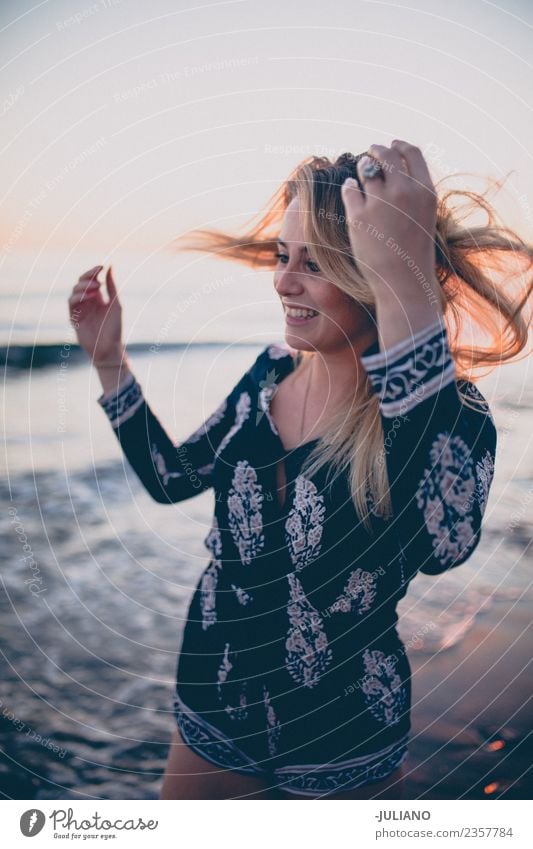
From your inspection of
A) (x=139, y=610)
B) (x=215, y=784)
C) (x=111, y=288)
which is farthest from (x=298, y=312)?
(x=139, y=610)

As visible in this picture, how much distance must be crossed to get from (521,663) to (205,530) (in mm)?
725

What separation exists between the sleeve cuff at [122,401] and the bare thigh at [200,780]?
340 millimetres

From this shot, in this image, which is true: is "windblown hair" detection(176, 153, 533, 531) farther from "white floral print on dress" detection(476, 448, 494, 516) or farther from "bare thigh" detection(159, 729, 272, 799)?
"bare thigh" detection(159, 729, 272, 799)

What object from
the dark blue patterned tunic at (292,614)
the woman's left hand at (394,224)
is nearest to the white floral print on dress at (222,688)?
the dark blue patterned tunic at (292,614)

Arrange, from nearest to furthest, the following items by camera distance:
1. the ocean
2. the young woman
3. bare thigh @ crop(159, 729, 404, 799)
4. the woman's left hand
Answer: the woman's left hand < the young woman < bare thigh @ crop(159, 729, 404, 799) < the ocean

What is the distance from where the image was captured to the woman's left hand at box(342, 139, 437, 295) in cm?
59

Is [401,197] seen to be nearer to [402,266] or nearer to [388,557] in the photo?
[402,266]

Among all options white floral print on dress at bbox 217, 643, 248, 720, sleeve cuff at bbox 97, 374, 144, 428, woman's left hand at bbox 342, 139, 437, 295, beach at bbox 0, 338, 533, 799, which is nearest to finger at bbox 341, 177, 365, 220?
woman's left hand at bbox 342, 139, 437, 295

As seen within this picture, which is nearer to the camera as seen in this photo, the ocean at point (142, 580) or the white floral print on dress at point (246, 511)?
the white floral print on dress at point (246, 511)

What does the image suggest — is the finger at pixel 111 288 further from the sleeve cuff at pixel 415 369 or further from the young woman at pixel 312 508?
the sleeve cuff at pixel 415 369

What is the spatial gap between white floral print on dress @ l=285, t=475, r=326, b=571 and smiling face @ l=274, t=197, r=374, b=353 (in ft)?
0.44

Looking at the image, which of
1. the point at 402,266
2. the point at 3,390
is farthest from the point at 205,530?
the point at 402,266

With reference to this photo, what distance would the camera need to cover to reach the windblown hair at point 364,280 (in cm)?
72

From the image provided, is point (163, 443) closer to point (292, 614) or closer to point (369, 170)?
point (292, 614)
